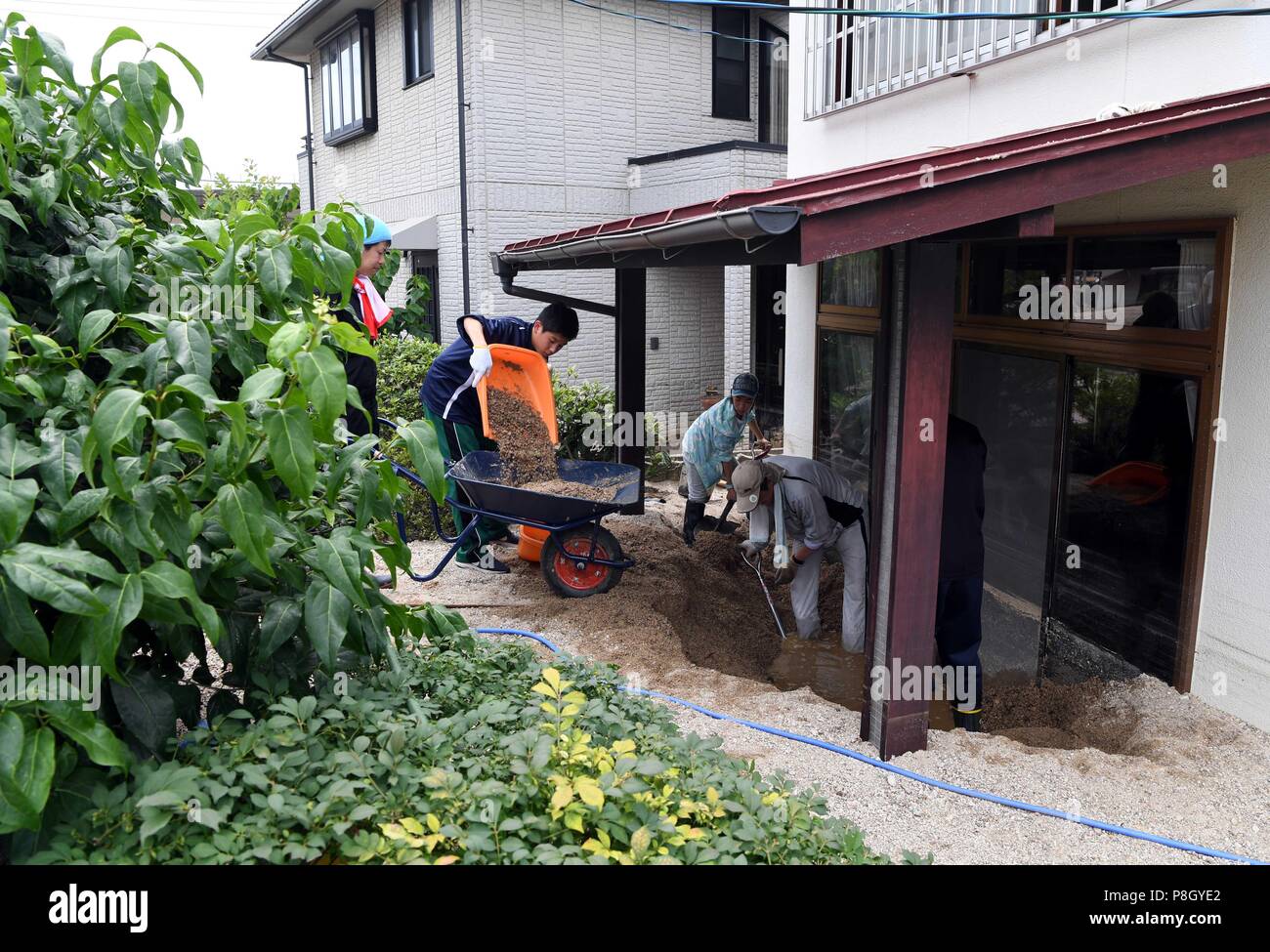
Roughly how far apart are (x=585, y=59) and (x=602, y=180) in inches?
66.3

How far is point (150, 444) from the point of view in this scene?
2639mm

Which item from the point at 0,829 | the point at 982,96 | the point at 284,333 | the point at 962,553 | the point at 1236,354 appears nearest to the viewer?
the point at 0,829

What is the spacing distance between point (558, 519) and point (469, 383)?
4.39ft

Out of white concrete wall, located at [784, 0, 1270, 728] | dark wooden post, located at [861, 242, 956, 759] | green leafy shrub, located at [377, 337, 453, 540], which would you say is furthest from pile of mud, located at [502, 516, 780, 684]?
green leafy shrub, located at [377, 337, 453, 540]

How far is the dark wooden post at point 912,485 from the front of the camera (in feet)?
15.1

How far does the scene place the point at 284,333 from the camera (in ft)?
7.89

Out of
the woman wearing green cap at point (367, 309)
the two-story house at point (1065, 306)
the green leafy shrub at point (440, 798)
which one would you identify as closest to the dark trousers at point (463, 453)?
the woman wearing green cap at point (367, 309)

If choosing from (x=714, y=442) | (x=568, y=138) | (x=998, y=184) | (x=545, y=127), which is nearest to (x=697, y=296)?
(x=568, y=138)

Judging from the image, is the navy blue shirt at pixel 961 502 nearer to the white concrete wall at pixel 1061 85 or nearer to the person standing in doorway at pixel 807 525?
the person standing in doorway at pixel 807 525
